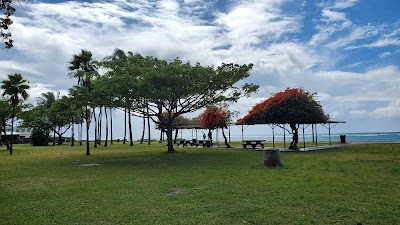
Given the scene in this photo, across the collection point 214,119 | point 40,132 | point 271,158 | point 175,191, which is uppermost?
point 214,119

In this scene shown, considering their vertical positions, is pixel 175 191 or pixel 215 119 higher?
pixel 215 119

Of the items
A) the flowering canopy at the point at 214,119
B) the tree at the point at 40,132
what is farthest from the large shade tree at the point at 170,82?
the tree at the point at 40,132

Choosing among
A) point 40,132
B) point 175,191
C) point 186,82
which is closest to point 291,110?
point 186,82

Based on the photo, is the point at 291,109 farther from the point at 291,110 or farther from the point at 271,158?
the point at 271,158

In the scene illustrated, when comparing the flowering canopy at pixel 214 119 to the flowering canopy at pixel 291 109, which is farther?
the flowering canopy at pixel 214 119

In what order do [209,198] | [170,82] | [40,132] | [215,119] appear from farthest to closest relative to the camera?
[40,132]
[215,119]
[170,82]
[209,198]

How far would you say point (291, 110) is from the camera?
86.5ft

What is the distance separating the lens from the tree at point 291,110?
26.4 metres

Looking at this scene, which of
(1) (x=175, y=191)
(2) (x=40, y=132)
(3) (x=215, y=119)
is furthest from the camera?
(2) (x=40, y=132)

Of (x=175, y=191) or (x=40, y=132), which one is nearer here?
(x=175, y=191)

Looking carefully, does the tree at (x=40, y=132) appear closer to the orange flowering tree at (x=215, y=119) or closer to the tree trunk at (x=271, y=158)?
the orange flowering tree at (x=215, y=119)

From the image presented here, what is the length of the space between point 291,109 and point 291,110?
9 centimetres

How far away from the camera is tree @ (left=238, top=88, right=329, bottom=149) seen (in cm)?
2636

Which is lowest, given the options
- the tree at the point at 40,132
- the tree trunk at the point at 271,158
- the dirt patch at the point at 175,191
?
the dirt patch at the point at 175,191
